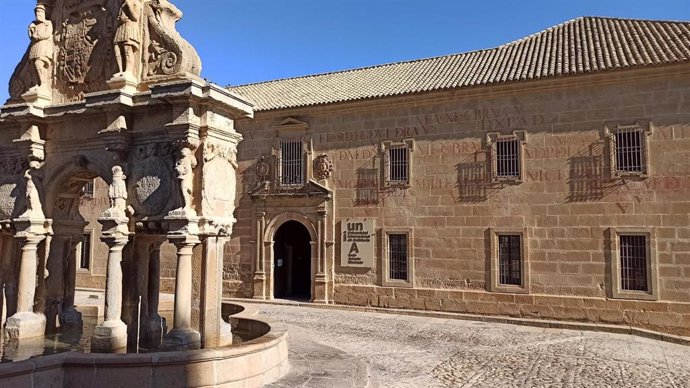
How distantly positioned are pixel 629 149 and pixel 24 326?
44.1 ft

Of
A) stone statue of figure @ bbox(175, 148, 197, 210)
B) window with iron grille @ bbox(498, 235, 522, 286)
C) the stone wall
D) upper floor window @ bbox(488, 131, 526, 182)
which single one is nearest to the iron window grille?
the stone wall

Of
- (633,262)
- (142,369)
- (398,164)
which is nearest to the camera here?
(142,369)

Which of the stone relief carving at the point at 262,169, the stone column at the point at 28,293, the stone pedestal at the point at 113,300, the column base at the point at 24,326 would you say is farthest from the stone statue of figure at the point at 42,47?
the stone relief carving at the point at 262,169

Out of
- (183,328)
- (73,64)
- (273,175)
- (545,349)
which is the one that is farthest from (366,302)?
(73,64)

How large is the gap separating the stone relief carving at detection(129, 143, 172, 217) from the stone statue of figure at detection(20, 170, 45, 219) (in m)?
1.99

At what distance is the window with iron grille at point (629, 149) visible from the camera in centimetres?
1255

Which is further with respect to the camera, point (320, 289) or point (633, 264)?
point (320, 289)

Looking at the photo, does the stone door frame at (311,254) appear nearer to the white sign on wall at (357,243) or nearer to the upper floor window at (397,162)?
the white sign on wall at (357,243)

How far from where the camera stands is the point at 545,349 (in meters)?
9.98

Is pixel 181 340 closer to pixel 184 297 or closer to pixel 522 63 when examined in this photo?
pixel 184 297

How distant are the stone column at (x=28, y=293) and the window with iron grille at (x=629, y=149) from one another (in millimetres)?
12837

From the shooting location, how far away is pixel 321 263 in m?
16.4

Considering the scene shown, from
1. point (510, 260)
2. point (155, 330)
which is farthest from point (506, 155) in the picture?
point (155, 330)

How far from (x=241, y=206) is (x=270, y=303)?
3.61m
